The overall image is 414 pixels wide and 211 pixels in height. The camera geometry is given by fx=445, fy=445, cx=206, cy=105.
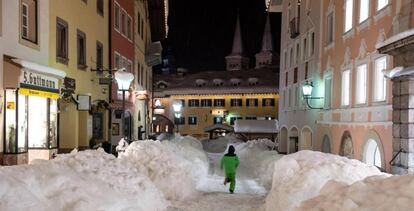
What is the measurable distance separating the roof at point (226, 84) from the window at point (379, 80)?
44.8m

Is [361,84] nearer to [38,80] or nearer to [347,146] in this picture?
[347,146]

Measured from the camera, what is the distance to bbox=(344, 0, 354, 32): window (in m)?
16.1

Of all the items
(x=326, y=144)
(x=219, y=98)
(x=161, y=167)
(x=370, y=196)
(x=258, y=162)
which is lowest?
(x=258, y=162)

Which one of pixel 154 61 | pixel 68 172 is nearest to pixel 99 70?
pixel 68 172

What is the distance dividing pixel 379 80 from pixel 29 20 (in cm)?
1092

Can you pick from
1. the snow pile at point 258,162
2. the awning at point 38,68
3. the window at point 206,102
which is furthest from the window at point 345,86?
the window at point 206,102

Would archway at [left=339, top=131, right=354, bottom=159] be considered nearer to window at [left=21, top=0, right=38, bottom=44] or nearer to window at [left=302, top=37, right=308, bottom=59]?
window at [left=302, top=37, right=308, bottom=59]

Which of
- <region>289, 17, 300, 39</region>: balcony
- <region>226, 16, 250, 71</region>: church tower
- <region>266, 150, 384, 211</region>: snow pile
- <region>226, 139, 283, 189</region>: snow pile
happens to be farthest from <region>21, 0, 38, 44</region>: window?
<region>226, 16, 250, 71</region>: church tower

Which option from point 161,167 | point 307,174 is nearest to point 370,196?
point 307,174

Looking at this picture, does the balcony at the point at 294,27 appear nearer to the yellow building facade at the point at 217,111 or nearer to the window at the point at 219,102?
the yellow building facade at the point at 217,111

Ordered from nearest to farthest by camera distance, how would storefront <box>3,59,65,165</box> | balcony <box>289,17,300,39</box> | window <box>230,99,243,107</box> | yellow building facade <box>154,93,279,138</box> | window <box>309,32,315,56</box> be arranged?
storefront <box>3,59,65,165</box>, window <box>309,32,315,56</box>, balcony <box>289,17,300,39</box>, yellow building facade <box>154,93,279,138</box>, window <box>230,99,243,107</box>

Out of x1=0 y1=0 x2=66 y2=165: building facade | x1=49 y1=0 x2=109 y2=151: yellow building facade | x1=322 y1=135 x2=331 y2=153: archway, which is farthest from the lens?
x1=322 y1=135 x2=331 y2=153: archway

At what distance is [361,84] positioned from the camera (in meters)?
14.8

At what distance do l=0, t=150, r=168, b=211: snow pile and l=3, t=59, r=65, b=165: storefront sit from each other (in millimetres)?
4206
